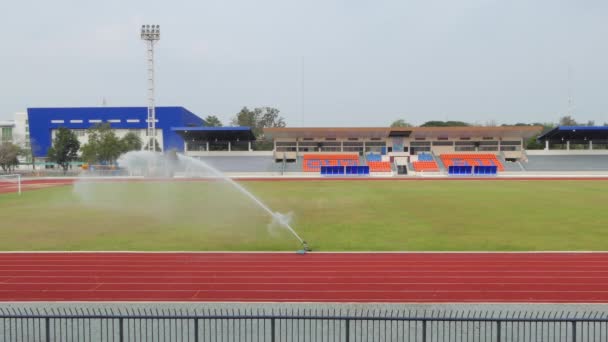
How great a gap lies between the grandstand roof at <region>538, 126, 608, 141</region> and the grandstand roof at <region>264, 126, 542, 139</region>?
3.82 meters

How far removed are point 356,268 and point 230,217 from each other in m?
10.4

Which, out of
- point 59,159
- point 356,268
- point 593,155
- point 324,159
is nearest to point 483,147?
A: point 593,155

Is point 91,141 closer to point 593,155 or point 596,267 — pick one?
point 596,267

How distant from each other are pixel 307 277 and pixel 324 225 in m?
7.31

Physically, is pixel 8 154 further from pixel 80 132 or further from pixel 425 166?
pixel 425 166

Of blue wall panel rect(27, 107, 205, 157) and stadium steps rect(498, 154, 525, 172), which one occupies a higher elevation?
blue wall panel rect(27, 107, 205, 157)

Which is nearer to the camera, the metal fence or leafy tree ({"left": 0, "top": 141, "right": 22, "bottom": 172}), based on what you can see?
the metal fence

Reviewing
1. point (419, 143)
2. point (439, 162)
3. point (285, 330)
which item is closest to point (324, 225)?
point (285, 330)

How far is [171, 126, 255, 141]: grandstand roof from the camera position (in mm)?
63531

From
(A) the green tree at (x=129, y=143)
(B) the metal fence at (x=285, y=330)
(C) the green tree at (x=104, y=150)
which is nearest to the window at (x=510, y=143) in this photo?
(A) the green tree at (x=129, y=143)

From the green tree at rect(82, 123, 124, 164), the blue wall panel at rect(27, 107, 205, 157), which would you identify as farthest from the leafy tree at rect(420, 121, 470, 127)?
the green tree at rect(82, 123, 124, 164)

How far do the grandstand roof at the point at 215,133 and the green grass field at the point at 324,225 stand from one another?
1457 inches

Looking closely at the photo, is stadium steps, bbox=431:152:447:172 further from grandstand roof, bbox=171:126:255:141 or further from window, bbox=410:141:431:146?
grandstand roof, bbox=171:126:255:141

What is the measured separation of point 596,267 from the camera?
428 inches
